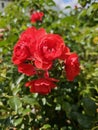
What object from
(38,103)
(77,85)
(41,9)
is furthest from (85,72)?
(41,9)

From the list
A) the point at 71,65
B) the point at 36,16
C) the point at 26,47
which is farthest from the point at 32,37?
the point at 36,16

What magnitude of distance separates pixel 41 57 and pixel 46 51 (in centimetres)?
3

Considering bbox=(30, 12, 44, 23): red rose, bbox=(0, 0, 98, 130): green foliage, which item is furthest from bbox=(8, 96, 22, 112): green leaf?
bbox=(30, 12, 44, 23): red rose

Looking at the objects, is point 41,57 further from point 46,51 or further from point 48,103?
point 48,103

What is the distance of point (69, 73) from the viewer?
4.82 ft

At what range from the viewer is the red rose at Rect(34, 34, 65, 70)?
1384mm

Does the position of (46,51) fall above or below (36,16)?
below

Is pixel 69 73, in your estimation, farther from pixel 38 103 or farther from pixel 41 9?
pixel 41 9

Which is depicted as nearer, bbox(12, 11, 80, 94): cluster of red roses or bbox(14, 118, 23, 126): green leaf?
bbox(12, 11, 80, 94): cluster of red roses

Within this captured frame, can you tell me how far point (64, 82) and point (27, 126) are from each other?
236 mm

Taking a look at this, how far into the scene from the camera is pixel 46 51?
1396mm

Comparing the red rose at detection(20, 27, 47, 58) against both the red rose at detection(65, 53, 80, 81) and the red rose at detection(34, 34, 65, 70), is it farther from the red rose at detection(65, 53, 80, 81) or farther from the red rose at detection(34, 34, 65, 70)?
the red rose at detection(65, 53, 80, 81)

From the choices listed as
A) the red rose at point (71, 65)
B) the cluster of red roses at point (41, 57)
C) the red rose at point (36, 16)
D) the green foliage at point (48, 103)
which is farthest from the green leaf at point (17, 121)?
the red rose at point (36, 16)

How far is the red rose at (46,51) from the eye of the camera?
138 cm
